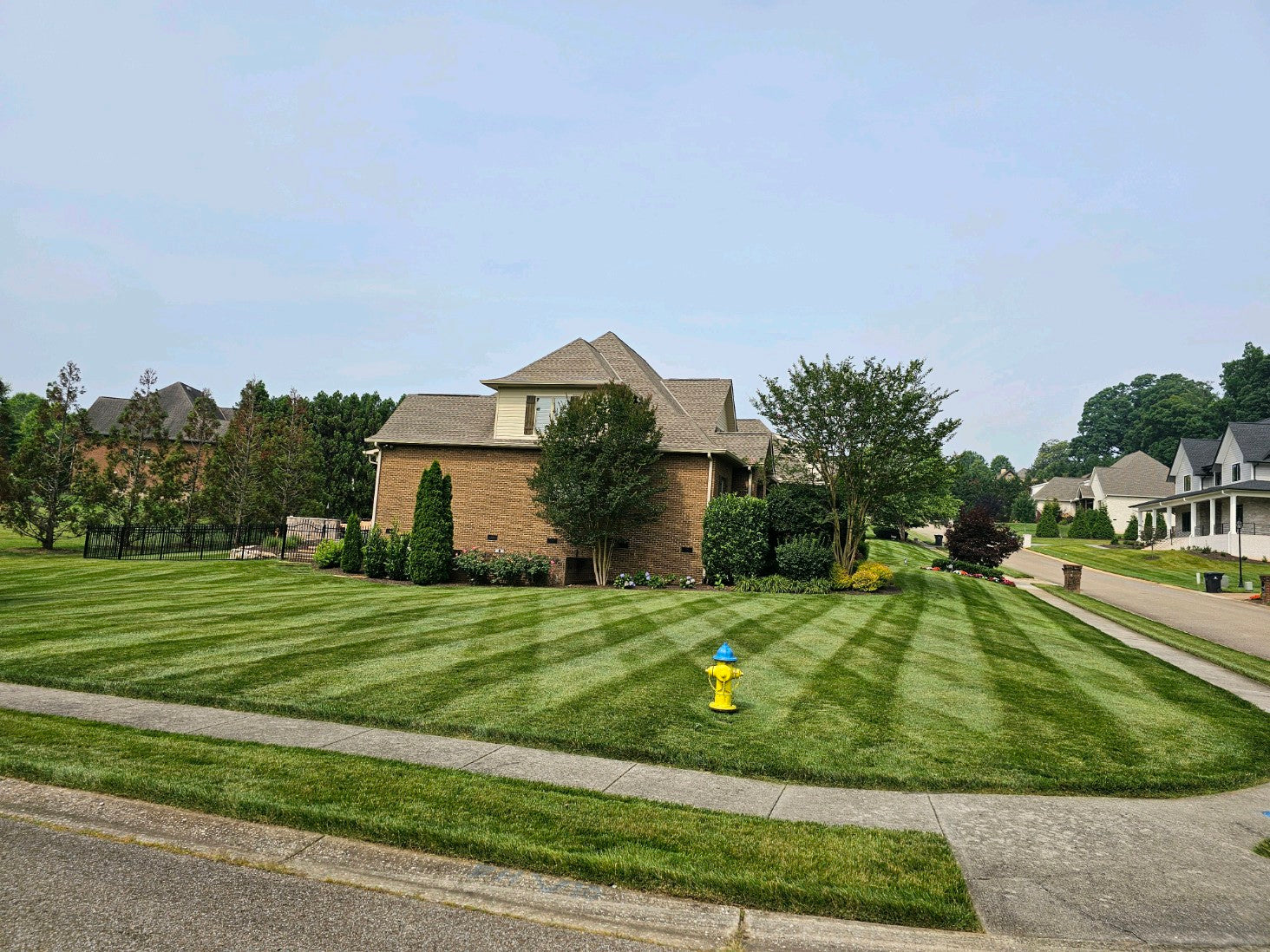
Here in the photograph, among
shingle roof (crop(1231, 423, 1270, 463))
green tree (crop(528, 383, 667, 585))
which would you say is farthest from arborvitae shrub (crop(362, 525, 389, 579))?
shingle roof (crop(1231, 423, 1270, 463))

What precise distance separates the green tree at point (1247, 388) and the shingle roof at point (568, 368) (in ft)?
275

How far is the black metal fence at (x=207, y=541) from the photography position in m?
26.6

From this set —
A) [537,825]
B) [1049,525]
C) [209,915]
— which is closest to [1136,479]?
[1049,525]

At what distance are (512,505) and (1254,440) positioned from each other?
44.0m

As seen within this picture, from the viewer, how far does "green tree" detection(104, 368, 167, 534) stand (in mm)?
30234

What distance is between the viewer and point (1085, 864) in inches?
193

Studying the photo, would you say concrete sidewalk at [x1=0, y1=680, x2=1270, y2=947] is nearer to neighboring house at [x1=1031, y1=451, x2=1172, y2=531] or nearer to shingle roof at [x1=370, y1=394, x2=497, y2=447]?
shingle roof at [x1=370, y1=394, x2=497, y2=447]

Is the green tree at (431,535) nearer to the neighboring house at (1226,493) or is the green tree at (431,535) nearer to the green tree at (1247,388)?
the neighboring house at (1226,493)

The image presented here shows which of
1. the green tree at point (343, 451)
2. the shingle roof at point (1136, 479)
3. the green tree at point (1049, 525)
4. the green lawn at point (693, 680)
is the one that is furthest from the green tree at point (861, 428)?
the shingle roof at point (1136, 479)

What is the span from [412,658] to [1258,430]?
51.9m

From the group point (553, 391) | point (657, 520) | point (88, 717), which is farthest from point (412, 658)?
point (553, 391)

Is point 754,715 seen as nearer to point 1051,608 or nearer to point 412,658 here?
point 412,658

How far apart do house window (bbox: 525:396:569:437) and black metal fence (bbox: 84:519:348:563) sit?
10.2 meters

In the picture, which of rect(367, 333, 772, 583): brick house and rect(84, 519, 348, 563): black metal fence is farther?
rect(84, 519, 348, 563): black metal fence
